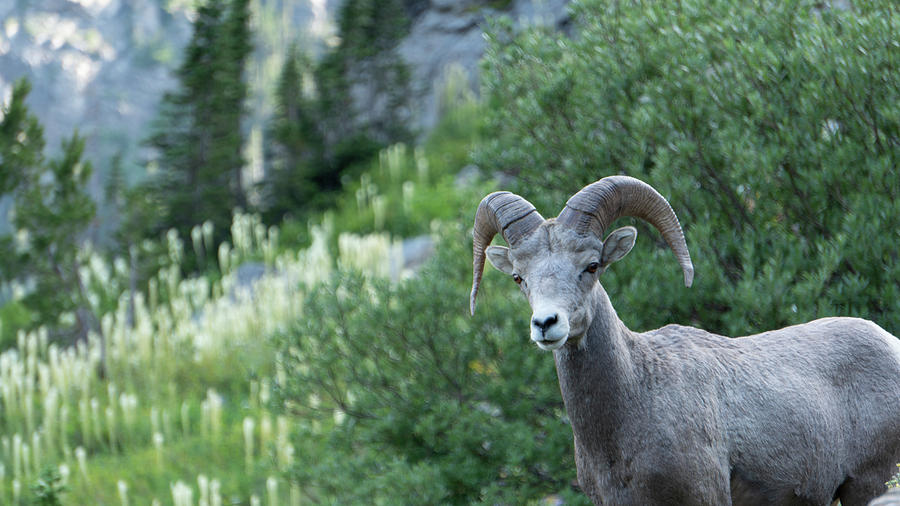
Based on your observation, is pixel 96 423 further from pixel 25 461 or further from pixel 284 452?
pixel 284 452

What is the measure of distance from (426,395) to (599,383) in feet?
14.6

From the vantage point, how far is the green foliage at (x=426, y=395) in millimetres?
8008

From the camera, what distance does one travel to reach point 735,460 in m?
4.62

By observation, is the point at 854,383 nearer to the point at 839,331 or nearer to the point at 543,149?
the point at 839,331

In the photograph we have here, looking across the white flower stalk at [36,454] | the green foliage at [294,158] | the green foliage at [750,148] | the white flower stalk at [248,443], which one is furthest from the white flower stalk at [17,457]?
the green foliage at [294,158]

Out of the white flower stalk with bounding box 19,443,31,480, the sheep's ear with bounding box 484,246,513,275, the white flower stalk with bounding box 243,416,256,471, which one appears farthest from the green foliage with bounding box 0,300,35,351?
the sheep's ear with bounding box 484,246,513,275

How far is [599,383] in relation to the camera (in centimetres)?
454

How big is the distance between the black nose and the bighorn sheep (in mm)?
170

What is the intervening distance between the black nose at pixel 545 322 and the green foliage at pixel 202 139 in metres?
19.1

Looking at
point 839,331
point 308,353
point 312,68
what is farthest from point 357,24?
point 839,331

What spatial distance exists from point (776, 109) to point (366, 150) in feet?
58.8

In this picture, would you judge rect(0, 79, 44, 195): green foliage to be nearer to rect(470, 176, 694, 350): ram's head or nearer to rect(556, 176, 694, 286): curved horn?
rect(470, 176, 694, 350): ram's head

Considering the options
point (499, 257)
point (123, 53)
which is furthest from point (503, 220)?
point (123, 53)

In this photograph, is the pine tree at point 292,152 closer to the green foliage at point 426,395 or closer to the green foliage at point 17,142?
the green foliage at point 17,142
